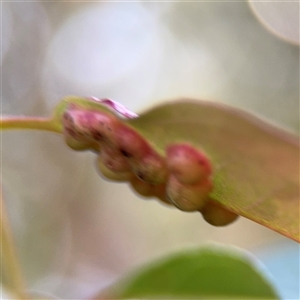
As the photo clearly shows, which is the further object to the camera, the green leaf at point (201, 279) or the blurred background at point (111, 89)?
the blurred background at point (111, 89)

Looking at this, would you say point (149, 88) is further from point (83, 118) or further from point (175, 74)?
point (83, 118)

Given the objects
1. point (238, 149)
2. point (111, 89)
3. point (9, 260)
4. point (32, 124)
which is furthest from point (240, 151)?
point (111, 89)

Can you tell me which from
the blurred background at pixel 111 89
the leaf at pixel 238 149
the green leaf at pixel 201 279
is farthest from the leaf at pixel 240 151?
the blurred background at pixel 111 89

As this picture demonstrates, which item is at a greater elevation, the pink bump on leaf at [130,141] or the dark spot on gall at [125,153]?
the pink bump on leaf at [130,141]

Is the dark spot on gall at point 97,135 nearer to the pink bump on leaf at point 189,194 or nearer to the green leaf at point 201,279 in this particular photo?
the pink bump on leaf at point 189,194

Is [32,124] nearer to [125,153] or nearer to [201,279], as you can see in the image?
[125,153]

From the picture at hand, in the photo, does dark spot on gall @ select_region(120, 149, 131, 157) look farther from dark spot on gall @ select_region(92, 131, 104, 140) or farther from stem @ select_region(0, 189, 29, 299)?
stem @ select_region(0, 189, 29, 299)

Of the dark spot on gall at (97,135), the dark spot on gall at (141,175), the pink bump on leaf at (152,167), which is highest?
the dark spot on gall at (97,135)
